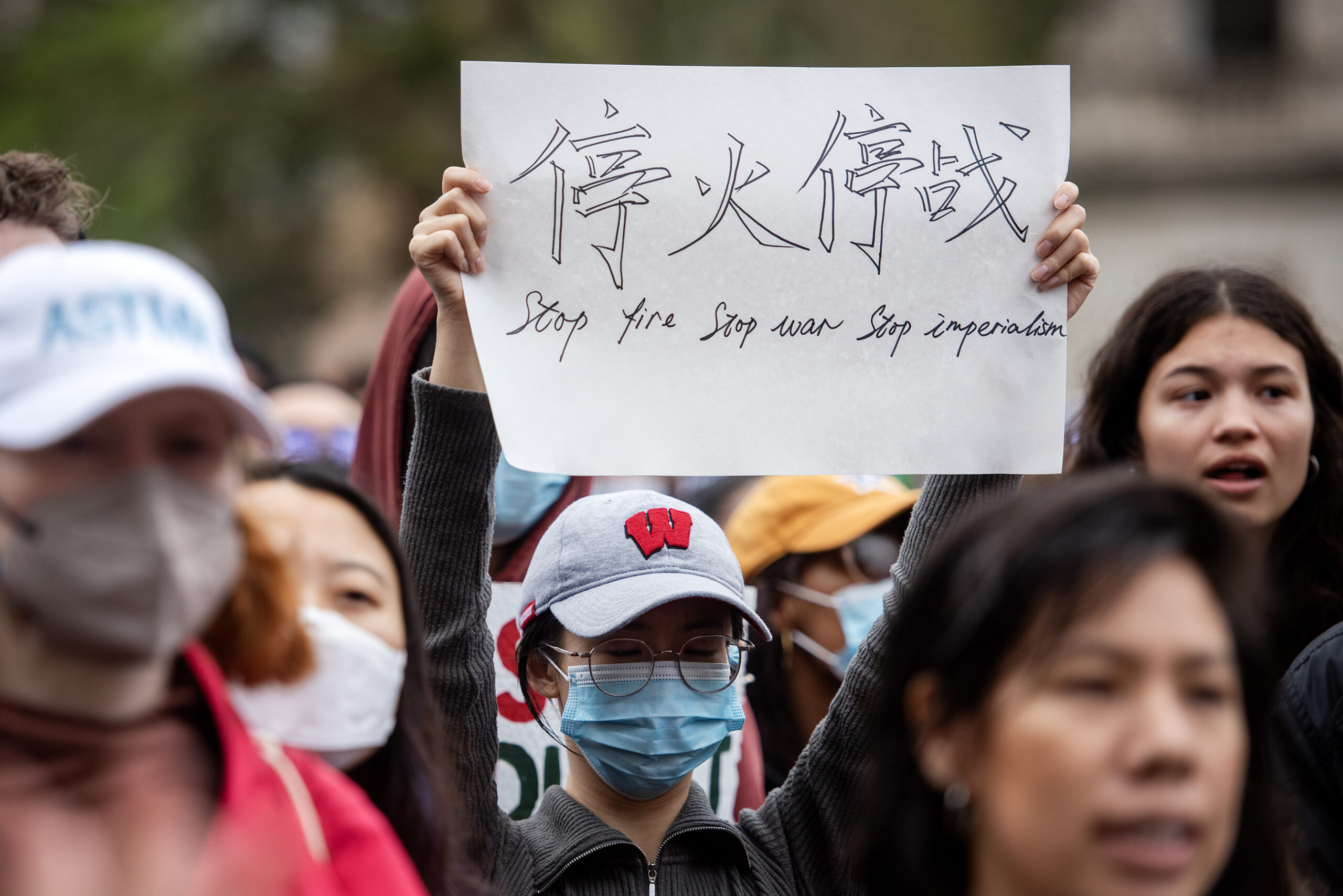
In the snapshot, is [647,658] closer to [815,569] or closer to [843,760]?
[843,760]

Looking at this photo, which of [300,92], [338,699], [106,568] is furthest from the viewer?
[300,92]

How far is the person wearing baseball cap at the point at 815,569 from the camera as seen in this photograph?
14.2ft

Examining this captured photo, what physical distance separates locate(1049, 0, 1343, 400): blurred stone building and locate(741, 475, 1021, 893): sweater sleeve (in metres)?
23.6

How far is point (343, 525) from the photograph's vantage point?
256cm

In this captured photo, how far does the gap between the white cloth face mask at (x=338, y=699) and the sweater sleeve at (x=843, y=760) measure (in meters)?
0.88

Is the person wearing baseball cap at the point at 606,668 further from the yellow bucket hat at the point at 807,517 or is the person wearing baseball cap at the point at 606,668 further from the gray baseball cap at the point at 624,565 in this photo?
the yellow bucket hat at the point at 807,517

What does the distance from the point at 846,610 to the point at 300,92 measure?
1563cm

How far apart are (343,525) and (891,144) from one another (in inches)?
48.6

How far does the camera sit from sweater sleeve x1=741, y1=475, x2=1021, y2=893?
2.90 meters

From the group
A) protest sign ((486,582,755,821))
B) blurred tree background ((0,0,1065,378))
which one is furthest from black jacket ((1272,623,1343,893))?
blurred tree background ((0,0,1065,378))

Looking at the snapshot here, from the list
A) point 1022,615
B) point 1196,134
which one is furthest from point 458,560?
point 1196,134

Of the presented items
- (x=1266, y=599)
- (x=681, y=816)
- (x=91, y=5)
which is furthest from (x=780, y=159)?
(x=91, y=5)

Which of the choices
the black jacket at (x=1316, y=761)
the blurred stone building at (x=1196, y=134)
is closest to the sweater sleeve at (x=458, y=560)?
the black jacket at (x=1316, y=761)

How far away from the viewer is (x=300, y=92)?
1842 centimetres
